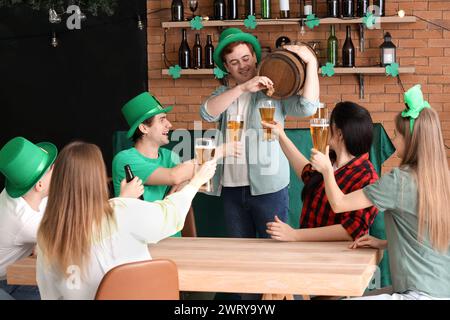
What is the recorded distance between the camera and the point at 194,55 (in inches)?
253

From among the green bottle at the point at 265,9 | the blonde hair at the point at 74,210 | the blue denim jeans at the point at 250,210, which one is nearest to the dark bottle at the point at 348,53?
the green bottle at the point at 265,9

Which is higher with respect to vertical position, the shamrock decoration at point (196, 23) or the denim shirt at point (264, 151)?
the shamrock decoration at point (196, 23)

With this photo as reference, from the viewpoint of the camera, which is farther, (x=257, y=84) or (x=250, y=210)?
(x=250, y=210)

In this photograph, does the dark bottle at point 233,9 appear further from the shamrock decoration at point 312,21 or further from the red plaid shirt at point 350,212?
the red plaid shirt at point 350,212

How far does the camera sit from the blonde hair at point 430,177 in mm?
2551

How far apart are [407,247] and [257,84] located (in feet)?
3.60

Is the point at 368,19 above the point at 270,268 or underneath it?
above

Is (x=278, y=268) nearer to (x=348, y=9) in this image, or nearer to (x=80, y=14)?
(x=348, y=9)

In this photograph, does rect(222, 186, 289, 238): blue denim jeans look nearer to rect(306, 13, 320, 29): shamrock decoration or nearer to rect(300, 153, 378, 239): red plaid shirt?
rect(300, 153, 378, 239): red plaid shirt

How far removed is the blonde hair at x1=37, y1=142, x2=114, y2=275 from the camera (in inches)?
91.3

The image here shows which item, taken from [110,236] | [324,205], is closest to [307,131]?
[324,205]

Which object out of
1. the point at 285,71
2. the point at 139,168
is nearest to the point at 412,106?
the point at 285,71

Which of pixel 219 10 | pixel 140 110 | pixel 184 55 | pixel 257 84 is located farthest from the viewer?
pixel 184 55
